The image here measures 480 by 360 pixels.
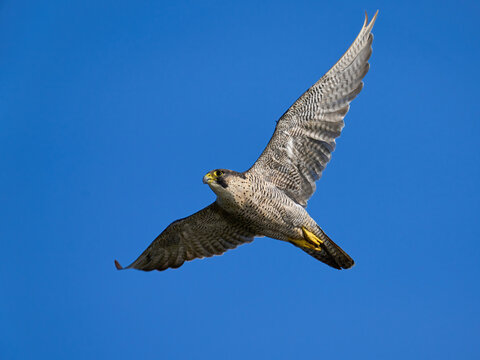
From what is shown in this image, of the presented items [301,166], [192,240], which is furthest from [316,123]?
[192,240]

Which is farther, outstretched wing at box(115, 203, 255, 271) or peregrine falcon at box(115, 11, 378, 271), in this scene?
outstretched wing at box(115, 203, 255, 271)

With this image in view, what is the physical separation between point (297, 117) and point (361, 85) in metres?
1.05

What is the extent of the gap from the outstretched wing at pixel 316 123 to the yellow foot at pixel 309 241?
55 cm

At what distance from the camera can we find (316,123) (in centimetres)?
1052

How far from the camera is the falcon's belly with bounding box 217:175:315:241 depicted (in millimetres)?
9773

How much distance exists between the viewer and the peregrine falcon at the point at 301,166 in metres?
10.2

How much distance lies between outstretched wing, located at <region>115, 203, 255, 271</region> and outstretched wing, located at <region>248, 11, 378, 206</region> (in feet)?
3.26

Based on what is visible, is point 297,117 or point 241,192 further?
point 297,117

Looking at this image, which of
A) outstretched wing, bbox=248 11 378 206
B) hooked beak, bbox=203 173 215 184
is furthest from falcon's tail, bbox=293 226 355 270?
hooked beak, bbox=203 173 215 184

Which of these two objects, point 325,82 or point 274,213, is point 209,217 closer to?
point 274,213

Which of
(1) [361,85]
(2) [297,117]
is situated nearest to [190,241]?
(2) [297,117]

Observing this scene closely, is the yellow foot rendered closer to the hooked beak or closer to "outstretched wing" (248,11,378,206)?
"outstretched wing" (248,11,378,206)

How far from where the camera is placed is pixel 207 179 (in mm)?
9469

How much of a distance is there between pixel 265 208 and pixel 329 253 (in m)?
1.23
